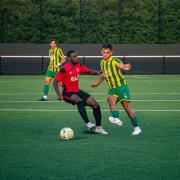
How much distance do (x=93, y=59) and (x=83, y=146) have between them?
29031mm

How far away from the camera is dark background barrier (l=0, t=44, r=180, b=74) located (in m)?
39.8

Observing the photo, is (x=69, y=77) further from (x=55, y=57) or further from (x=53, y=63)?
(x=55, y=57)

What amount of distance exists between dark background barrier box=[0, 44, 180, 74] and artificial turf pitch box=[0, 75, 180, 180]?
804 inches

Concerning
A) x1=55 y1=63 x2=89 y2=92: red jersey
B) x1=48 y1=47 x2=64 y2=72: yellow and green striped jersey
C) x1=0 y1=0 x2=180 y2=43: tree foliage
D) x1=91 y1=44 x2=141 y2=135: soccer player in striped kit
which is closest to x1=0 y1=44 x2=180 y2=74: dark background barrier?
x1=0 y1=0 x2=180 y2=43: tree foliage

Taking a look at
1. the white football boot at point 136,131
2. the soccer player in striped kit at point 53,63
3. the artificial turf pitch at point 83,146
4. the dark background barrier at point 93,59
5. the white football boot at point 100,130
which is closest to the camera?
the artificial turf pitch at point 83,146

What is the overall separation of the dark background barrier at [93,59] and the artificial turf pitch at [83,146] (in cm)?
2042

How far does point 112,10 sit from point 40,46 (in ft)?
19.1

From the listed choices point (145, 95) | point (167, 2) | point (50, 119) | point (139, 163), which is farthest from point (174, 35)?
point (139, 163)

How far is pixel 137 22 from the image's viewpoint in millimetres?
43594

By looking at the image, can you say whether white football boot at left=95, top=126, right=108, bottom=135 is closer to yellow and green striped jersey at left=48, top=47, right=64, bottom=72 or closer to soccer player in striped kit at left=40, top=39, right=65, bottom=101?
soccer player in striped kit at left=40, top=39, right=65, bottom=101

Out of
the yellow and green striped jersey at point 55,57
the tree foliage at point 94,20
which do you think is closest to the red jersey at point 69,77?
the yellow and green striped jersey at point 55,57

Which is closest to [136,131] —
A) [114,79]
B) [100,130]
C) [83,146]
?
[100,130]

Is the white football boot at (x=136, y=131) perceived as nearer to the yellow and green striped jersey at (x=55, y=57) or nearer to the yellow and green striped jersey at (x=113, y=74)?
the yellow and green striped jersey at (x=113, y=74)

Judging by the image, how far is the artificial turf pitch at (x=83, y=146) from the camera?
9031mm
